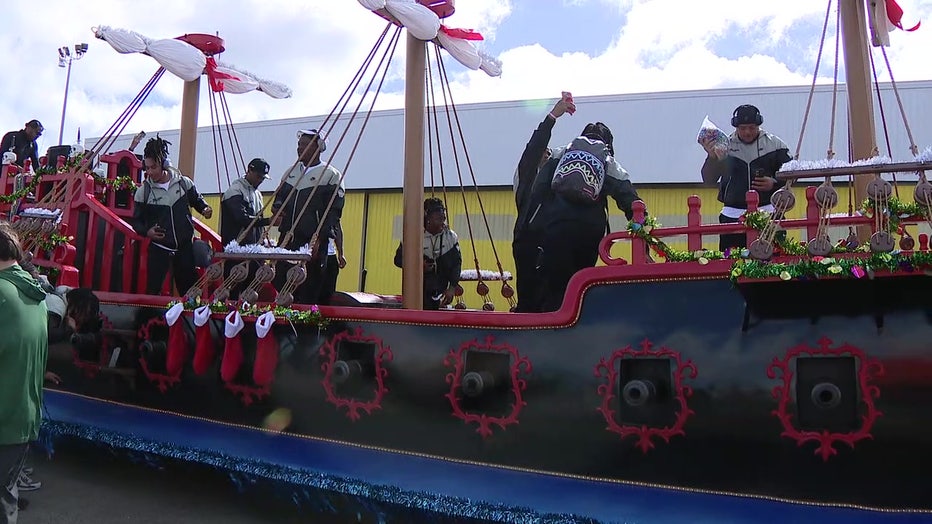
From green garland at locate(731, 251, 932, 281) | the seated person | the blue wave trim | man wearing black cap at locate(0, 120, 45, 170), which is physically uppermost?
man wearing black cap at locate(0, 120, 45, 170)

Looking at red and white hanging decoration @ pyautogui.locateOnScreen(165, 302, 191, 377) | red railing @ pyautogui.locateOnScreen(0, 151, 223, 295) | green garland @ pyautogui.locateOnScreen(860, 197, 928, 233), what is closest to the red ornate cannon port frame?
green garland @ pyautogui.locateOnScreen(860, 197, 928, 233)

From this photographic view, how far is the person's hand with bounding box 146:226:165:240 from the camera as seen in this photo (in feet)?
17.4

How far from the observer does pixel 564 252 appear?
157 inches

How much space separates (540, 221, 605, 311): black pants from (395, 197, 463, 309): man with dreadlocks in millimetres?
1519

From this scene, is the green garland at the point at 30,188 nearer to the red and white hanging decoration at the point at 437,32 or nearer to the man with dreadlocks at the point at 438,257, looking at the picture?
the man with dreadlocks at the point at 438,257

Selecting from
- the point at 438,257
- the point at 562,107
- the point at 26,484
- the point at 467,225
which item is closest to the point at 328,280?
the point at 438,257

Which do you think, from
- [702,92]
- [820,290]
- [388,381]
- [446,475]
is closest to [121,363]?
[388,381]

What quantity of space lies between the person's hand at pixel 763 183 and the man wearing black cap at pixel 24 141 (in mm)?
7453

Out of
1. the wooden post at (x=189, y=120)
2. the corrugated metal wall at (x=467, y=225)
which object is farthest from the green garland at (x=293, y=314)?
the corrugated metal wall at (x=467, y=225)

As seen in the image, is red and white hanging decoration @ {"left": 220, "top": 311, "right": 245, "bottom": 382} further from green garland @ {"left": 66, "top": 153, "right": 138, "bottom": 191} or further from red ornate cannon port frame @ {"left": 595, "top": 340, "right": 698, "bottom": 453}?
green garland @ {"left": 66, "top": 153, "right": 138, "bottom": 191}

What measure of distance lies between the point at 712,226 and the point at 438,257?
281 cm

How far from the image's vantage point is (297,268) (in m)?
A: 4.11

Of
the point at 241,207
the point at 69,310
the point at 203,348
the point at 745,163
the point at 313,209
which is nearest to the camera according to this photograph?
the point at 745,163

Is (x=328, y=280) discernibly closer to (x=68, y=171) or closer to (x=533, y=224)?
(x=533, y=224)
